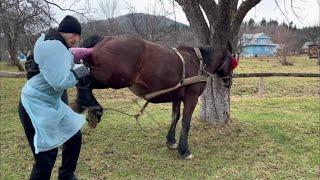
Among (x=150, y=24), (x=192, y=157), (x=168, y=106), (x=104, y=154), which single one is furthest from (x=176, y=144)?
(x=150, y=24)

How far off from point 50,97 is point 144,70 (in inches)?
81.7

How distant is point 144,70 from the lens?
5840 millimetres

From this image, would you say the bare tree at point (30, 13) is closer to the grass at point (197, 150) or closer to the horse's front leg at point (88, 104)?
the grass at point (197, 150)

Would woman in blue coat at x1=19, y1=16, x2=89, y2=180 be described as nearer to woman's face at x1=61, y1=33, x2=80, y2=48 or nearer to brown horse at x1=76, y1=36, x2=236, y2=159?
woman's face at x1=61, y1=33, x2=80, y2=48

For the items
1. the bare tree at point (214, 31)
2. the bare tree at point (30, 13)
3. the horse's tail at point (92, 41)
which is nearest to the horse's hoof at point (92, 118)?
the horse's tail at point (92, 41)

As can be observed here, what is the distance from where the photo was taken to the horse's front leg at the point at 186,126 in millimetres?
6105

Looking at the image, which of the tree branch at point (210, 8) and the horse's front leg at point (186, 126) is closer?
the horse's front leg at point (186, 126)

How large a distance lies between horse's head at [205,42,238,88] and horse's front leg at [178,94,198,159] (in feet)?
2.36

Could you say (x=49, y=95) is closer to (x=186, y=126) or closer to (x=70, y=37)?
(x=70, y=37)

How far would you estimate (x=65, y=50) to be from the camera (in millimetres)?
3842

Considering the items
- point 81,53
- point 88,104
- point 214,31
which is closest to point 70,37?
point 81,53

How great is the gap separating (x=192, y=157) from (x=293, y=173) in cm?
137

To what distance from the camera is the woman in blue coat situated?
3758 millimetres

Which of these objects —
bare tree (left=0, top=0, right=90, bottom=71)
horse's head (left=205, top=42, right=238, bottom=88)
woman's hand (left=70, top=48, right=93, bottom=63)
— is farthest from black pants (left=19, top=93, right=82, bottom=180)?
bare tree (left=0, top=0, right=90, bottom=71)
